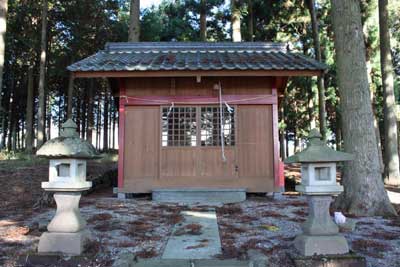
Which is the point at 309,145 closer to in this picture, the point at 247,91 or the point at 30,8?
the point at 247,91

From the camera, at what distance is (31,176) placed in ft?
33.1

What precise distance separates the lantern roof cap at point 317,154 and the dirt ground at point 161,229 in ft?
3.68

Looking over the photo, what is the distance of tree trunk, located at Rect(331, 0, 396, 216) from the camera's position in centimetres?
613

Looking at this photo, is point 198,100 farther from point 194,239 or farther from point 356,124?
point 194,239

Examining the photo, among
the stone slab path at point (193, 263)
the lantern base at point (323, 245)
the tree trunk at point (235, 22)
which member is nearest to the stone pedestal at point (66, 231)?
the stone slab path at point (193, 263)

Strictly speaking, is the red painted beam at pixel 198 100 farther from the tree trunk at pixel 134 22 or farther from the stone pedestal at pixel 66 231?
the tree trunk at pixel 134 22

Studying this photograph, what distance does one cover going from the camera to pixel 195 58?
28.8ft

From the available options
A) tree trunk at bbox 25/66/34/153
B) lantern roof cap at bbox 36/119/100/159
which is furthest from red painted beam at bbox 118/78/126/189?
tree trunk at bbox 25/66/34/153

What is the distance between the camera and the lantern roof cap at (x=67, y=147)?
4.19 m

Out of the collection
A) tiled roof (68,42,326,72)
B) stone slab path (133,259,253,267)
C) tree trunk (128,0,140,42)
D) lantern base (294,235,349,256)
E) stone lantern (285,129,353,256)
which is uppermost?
tree trunk (128,0,140,42)

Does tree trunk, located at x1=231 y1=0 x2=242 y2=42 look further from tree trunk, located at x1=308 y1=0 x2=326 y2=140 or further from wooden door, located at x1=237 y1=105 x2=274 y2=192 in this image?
wooden door, located at x1=237 y1=105 x2=274 y2=192

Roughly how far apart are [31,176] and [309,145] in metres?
8.51

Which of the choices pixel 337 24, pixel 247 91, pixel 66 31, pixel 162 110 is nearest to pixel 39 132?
pixel 66 31

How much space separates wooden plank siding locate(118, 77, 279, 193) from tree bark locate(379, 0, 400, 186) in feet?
17.5
